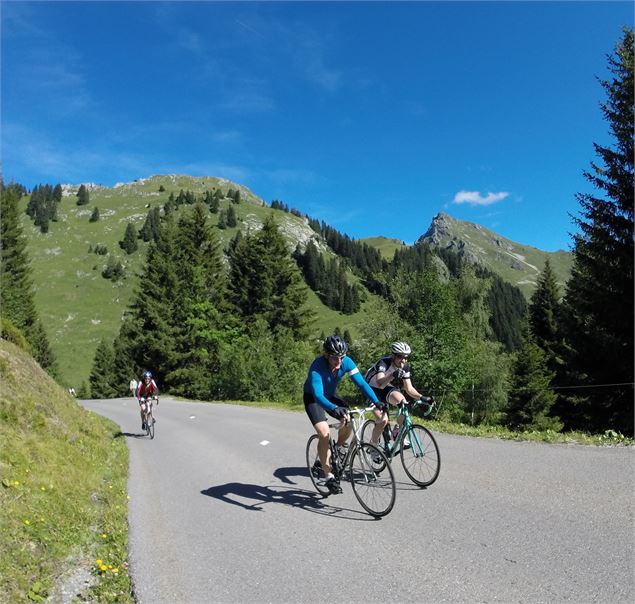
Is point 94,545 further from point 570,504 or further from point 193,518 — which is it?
point 570,504

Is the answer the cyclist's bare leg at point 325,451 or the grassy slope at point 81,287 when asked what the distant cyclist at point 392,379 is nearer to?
the cyclist's bare leg at point 325,451

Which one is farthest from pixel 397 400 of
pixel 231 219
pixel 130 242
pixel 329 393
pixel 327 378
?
pixel 231 219

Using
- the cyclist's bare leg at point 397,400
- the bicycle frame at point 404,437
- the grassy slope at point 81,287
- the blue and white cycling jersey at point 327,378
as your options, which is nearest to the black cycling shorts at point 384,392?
the cyclist's bare leg at point 397,400

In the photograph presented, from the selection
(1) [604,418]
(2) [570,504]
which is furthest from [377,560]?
(1) [604,418]

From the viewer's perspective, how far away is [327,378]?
22.3 feet

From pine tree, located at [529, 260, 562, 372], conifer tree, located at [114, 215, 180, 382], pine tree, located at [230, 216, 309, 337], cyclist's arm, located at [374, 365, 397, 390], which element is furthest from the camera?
pine tree, located at [230, 216, 309, 337]

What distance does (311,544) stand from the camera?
515cm

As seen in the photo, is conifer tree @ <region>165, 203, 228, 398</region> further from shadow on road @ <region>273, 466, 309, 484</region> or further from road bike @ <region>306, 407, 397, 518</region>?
road bike @ <region>306, 407, 397, 518</region>

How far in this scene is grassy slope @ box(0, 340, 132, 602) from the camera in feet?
15.4

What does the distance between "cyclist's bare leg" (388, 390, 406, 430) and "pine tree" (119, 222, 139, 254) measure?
513ft

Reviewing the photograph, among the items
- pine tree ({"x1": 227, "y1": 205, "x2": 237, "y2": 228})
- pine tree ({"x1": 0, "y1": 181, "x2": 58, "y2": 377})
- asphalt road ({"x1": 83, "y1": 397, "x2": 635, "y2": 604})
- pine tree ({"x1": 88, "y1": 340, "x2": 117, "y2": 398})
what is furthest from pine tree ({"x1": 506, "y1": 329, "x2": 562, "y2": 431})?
pine tree ({"x1": 227, "y1": 205, "x2": 237, "y2": 228})

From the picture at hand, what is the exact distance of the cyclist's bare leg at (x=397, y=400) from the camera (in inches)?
285

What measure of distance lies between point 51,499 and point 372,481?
4.55m

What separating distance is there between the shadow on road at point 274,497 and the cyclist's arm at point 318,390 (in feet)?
4.54
